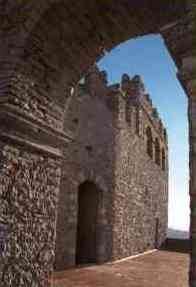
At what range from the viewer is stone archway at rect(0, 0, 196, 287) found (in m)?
3.89

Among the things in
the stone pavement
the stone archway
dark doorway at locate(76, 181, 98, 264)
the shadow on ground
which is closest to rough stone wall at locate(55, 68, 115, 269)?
dark doorway at locate(76, 181, 98, 264)

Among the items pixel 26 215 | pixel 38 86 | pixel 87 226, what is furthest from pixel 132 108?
pixel 26 215

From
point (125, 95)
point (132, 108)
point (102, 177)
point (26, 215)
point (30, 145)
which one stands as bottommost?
point (26, 215)

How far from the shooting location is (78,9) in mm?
3918

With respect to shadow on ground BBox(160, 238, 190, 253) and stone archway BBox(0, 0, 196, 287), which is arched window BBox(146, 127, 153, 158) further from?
stone archway BBox(0, 0, 196, 287)

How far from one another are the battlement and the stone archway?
5.45 meters

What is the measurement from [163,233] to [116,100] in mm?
9682

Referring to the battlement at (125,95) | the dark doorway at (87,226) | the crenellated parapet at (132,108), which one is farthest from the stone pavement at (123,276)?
the battlement at (125,95)

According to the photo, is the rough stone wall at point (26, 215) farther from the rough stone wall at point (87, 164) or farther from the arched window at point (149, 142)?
the arched window at point (149, 142)

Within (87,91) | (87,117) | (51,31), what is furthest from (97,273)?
(51,31)

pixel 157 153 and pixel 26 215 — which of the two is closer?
pixel 26 215

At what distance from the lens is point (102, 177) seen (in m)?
10.0

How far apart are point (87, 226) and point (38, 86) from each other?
675 cm

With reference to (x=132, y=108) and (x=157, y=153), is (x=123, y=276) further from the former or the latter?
(x=157, y=153)
